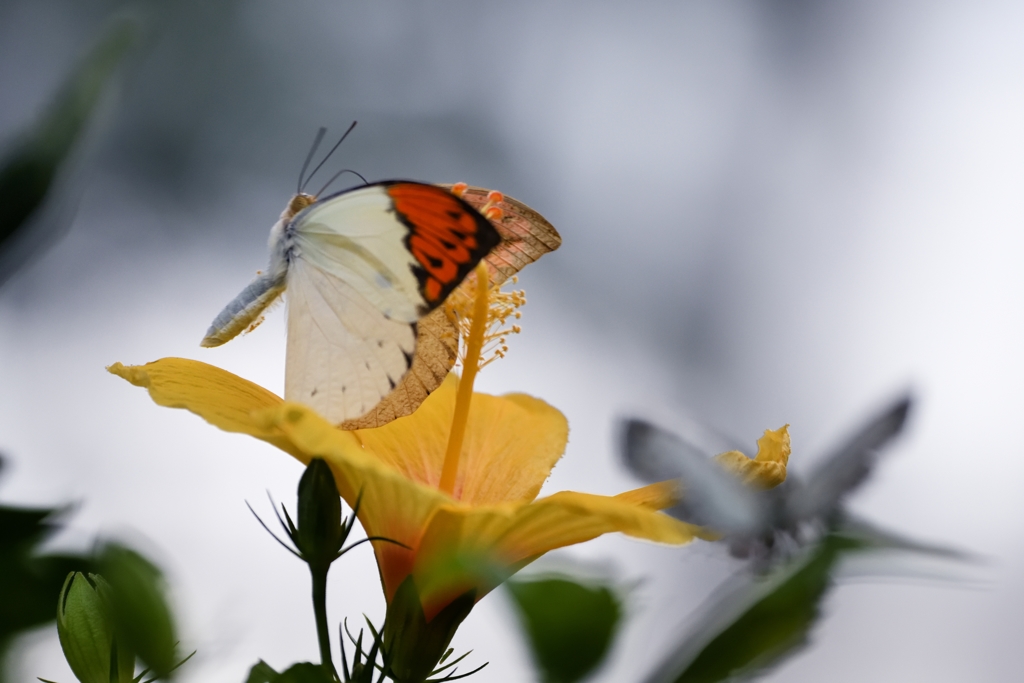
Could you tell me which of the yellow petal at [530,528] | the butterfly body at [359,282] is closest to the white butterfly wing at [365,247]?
the butterfly body at [359,282]

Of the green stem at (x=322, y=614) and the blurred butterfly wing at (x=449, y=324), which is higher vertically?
the blurred butterfly wing at (x=449, y=324)

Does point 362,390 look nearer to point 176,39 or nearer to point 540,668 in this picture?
point 540,668

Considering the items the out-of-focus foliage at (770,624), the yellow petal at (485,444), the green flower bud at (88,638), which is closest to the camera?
the out-of-focus foliage at (770,624)

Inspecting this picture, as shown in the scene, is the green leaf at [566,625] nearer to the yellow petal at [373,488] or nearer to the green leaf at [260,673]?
the green leaf at [260,673]

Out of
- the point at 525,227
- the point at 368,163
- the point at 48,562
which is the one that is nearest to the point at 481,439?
the point at 525,227

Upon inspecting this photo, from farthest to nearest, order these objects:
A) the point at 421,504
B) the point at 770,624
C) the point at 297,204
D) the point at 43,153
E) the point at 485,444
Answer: the point at 485,444, the point at 297,204, the point at 421,504, the point at 43,153, the point at 770,624

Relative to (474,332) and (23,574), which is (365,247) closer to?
(474,332)

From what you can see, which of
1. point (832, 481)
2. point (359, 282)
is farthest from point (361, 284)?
point (832, 481)

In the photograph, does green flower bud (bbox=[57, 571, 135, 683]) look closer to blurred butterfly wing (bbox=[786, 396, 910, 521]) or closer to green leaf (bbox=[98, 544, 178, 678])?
green leaf (bbox=[98, 544, 178, 678])
